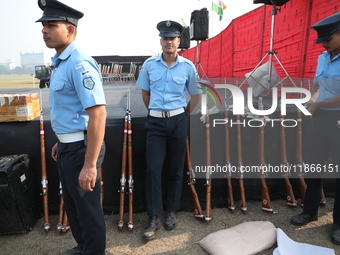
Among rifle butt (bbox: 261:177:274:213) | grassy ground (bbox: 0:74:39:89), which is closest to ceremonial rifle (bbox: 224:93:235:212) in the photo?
rifle butt (bbox: 261:177:274:213)

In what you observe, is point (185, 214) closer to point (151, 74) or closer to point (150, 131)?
point (150, 131)

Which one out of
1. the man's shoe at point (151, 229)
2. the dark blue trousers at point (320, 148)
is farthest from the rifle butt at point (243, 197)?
the man's shoe at point (151, 229)

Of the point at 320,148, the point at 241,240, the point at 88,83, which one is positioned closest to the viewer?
the point at 88,83

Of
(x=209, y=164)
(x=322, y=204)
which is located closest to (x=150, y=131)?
(x=209, y=164)

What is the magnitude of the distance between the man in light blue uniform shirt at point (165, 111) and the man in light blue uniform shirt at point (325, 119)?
121 centimetres

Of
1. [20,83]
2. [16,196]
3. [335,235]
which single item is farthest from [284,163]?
[20,83]

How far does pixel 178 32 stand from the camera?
2.58 m

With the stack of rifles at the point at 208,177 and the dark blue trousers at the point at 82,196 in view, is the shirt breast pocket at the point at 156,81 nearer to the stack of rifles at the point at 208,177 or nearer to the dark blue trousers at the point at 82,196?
the stack of rifles at the point at 208,177

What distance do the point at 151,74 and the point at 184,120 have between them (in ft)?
1.88

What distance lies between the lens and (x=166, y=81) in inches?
102

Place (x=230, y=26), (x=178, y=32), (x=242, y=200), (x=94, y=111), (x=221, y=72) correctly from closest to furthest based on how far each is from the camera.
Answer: (x=94, y=111)
(x=178, y=32)
(x=242, y=200)
(x=230, y=26)
(x=221, y=72)

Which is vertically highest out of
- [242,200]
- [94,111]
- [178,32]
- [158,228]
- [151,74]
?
[178,32]

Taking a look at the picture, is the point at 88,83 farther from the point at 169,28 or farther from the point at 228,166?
the point at 228,166

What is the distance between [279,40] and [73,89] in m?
5.75
